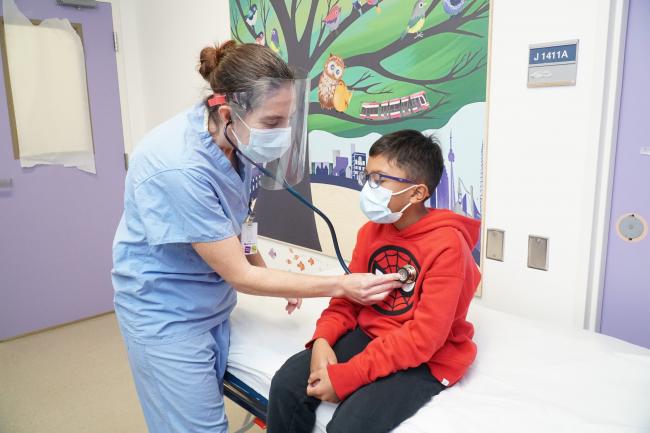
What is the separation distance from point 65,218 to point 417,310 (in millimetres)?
2779

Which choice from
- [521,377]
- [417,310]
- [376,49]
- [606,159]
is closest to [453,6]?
[376,49]

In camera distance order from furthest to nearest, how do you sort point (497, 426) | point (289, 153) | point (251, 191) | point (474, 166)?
point (474, 166)
point (251, 191)
point (289, 153)
point (497, 426)

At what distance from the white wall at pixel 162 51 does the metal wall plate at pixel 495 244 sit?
1.85 meters

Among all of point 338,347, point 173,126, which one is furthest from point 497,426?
point 173,126

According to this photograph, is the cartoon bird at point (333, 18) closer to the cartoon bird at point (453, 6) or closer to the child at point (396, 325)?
the cartoon bird at point (453, 6)

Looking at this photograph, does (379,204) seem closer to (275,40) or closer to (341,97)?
(341,97)

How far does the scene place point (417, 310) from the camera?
1105 mm

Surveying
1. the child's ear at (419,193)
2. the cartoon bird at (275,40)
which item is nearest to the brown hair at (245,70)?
the child's ear at (419,193)

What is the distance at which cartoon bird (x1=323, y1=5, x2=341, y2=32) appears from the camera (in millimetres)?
2035

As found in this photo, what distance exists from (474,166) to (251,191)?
2.58ft

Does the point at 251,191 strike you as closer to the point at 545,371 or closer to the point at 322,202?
the point at 322,202

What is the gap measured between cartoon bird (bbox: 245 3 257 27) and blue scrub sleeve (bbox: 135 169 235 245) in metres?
1.54

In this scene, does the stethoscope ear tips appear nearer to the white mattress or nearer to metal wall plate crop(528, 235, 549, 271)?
the white mattress

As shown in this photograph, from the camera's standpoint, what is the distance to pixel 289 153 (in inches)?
51.5
